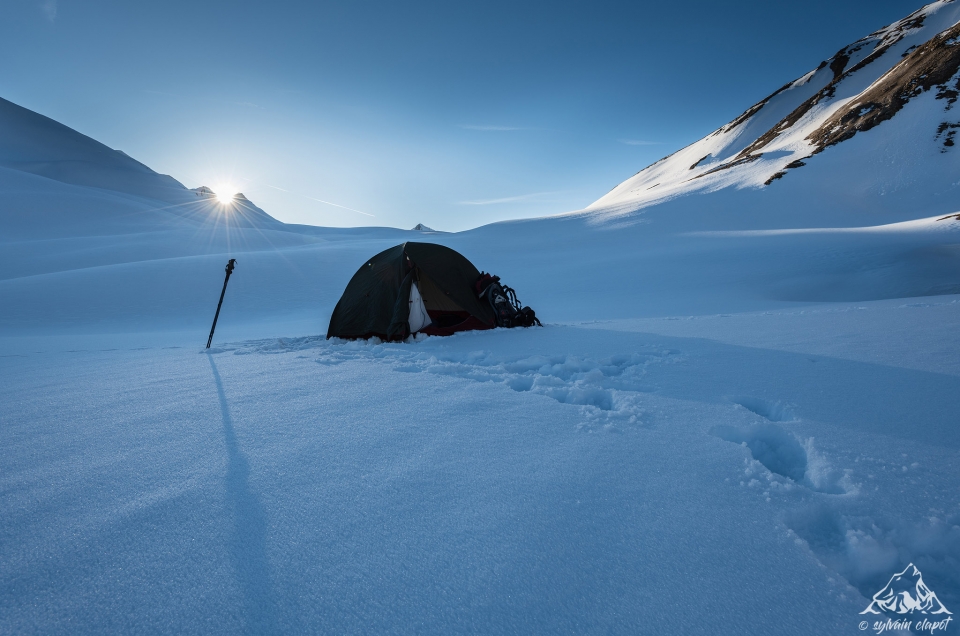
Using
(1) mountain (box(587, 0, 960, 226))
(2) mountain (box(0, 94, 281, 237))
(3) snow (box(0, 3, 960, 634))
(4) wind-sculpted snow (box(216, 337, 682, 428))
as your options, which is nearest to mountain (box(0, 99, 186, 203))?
(2) mountain (box(0, 94, 281, 237))

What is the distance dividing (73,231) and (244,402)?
131ft

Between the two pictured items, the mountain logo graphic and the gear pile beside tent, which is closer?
the mountain logo graphic

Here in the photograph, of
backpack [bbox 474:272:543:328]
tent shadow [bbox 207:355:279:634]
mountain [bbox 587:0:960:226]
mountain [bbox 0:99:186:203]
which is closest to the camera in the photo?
tent shadow [bbox 207:355:279:634]

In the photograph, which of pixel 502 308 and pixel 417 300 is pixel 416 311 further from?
pixel 502 308

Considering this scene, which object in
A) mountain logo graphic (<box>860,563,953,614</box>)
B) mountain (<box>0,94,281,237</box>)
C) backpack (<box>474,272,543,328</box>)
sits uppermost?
mountain (<box>0,94,281,237</box>)

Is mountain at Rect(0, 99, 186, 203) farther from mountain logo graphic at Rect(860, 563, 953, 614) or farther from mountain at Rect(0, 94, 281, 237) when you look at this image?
mountain logo graphic at Rect(860, 563, 953, 614)

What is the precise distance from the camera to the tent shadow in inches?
48.7

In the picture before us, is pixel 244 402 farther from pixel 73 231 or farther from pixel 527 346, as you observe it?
pixel 73 231

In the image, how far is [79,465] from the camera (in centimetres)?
218

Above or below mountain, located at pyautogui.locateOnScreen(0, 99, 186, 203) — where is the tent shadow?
below

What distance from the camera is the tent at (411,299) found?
6750 mm

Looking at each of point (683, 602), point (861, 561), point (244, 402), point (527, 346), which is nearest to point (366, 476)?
point (683, 602)

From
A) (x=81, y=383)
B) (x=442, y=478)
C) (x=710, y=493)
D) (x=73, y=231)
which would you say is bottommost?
(x=710, y=493)

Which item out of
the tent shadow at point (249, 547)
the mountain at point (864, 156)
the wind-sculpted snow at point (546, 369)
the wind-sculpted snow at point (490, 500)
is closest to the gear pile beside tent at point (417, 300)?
the wind-sculpted snow at point (546, 369)
